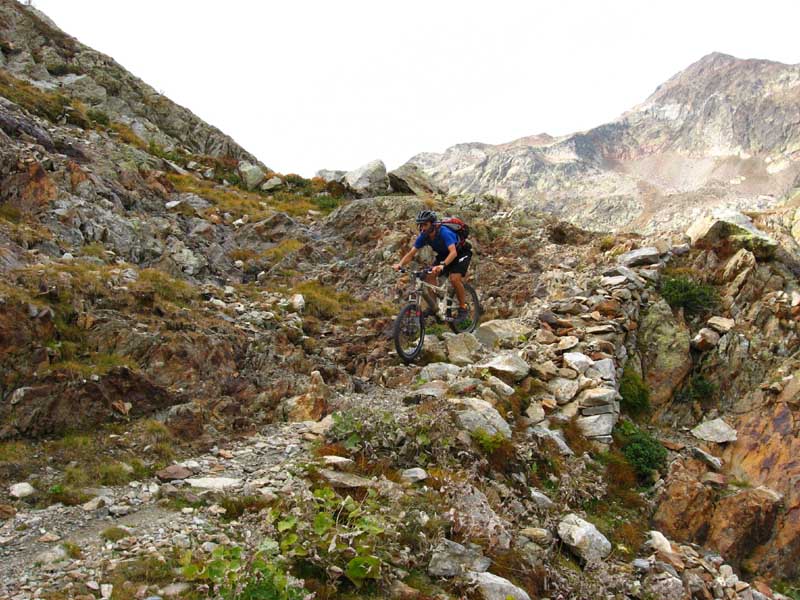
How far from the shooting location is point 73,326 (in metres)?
8.53

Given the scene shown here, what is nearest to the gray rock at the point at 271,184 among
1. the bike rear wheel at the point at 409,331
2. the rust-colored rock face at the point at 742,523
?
the bike rear wheel at the point at 409,331

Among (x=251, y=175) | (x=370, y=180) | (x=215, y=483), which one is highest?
(x=370, y=180)

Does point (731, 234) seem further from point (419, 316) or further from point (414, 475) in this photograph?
point (414, 475)

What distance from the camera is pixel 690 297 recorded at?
1380 centimetres

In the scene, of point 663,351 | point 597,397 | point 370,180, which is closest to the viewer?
A: point 597,397

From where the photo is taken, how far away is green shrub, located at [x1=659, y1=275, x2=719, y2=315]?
13.7m

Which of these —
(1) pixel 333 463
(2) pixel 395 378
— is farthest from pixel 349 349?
(1) pixel 333 463

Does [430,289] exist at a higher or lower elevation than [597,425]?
higher

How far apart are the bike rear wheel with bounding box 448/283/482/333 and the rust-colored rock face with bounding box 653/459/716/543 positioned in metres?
5.33

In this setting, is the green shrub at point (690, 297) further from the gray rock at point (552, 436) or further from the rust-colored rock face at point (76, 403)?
the rust-colored rock face at point (76, 403)

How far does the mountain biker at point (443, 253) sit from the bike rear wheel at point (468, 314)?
0.16 metres

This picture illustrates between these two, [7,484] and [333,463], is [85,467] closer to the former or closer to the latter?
[7,484]

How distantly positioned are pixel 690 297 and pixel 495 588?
37.1 ft

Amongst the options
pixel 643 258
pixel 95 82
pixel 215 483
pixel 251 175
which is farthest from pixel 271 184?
pixel 215 483
